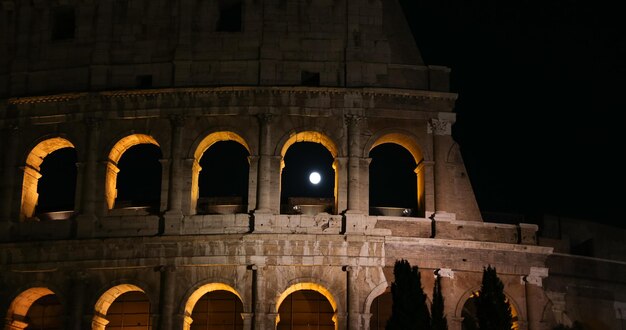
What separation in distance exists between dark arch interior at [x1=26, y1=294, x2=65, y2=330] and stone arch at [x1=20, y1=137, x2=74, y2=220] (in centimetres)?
286

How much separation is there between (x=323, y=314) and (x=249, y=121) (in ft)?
21.6

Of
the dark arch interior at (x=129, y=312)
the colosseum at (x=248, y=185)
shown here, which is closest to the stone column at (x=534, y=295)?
the colosseum at (x=248, y=185)

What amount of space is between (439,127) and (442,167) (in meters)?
1.35

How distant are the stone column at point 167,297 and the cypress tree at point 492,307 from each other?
30.4 feet

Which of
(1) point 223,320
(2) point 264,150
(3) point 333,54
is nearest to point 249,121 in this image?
(2) point 264,150

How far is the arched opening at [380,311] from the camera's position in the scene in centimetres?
3503

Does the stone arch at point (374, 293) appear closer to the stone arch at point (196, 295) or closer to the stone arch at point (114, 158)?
the stone arch at point (196, 295)

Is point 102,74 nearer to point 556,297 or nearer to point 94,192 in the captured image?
point 94,192

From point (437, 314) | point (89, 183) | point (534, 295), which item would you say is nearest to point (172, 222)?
point (89, 183)

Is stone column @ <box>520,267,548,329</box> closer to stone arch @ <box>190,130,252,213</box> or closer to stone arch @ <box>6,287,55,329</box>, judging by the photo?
stone arch @ <box>190,130,252,213</box>

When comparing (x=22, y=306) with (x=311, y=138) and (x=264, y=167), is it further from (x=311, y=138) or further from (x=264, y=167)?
(x=311, y=138)

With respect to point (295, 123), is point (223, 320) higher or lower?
lower

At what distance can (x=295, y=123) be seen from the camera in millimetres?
35188

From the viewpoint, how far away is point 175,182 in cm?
3481
